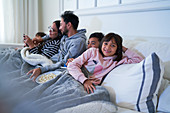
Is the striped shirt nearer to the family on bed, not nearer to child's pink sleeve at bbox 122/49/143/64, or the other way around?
the family on bed

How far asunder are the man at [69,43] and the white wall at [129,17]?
0.32 m

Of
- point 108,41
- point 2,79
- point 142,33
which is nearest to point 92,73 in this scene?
point 108,41

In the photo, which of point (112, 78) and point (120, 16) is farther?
point (120, 16)

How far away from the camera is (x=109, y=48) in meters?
1.02

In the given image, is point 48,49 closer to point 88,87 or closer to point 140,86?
point 88,87

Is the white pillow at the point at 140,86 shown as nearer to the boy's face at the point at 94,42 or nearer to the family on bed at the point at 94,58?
the family on bed at the point at 94,58

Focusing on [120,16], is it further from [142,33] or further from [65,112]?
[65,112]

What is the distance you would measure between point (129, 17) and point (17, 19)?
182cm

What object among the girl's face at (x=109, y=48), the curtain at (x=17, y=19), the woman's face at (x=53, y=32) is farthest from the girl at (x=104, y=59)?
the curtain at (x=17, y=19)

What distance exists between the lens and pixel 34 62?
48.3 inches

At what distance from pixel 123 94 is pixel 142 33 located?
2.75 ft

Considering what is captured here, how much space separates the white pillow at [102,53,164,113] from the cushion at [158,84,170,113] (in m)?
0.03

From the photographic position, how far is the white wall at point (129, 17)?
1.27m

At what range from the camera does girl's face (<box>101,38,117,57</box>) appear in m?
1.02
